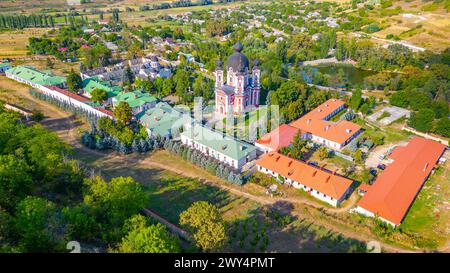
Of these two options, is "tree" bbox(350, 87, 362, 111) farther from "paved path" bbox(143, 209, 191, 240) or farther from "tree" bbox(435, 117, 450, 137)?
"paved path" bbox(143, 209, 191, 240)

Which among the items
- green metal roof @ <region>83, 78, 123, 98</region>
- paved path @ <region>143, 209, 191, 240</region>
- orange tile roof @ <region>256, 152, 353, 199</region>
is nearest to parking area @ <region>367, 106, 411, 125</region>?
orange tile roof @ <region>256, 152, 353, 199</region>

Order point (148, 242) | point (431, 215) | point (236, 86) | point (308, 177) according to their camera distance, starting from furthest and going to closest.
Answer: point (236, 86)
point (308, 177)
point (431, 215)
point (148, 242)

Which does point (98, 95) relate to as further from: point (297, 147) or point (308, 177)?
point (308, 177)

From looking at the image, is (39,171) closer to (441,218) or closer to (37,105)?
(37,105)

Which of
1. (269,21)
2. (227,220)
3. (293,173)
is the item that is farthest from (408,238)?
(269,21)

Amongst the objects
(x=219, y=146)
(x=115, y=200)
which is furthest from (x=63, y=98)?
(x=115, y=200)

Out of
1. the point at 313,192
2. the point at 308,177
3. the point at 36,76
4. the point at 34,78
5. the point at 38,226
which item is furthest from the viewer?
the point at 36,76

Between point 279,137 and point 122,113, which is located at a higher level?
point 122,113

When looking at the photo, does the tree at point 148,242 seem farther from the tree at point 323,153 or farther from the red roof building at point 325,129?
the red roof building at point 325,129
